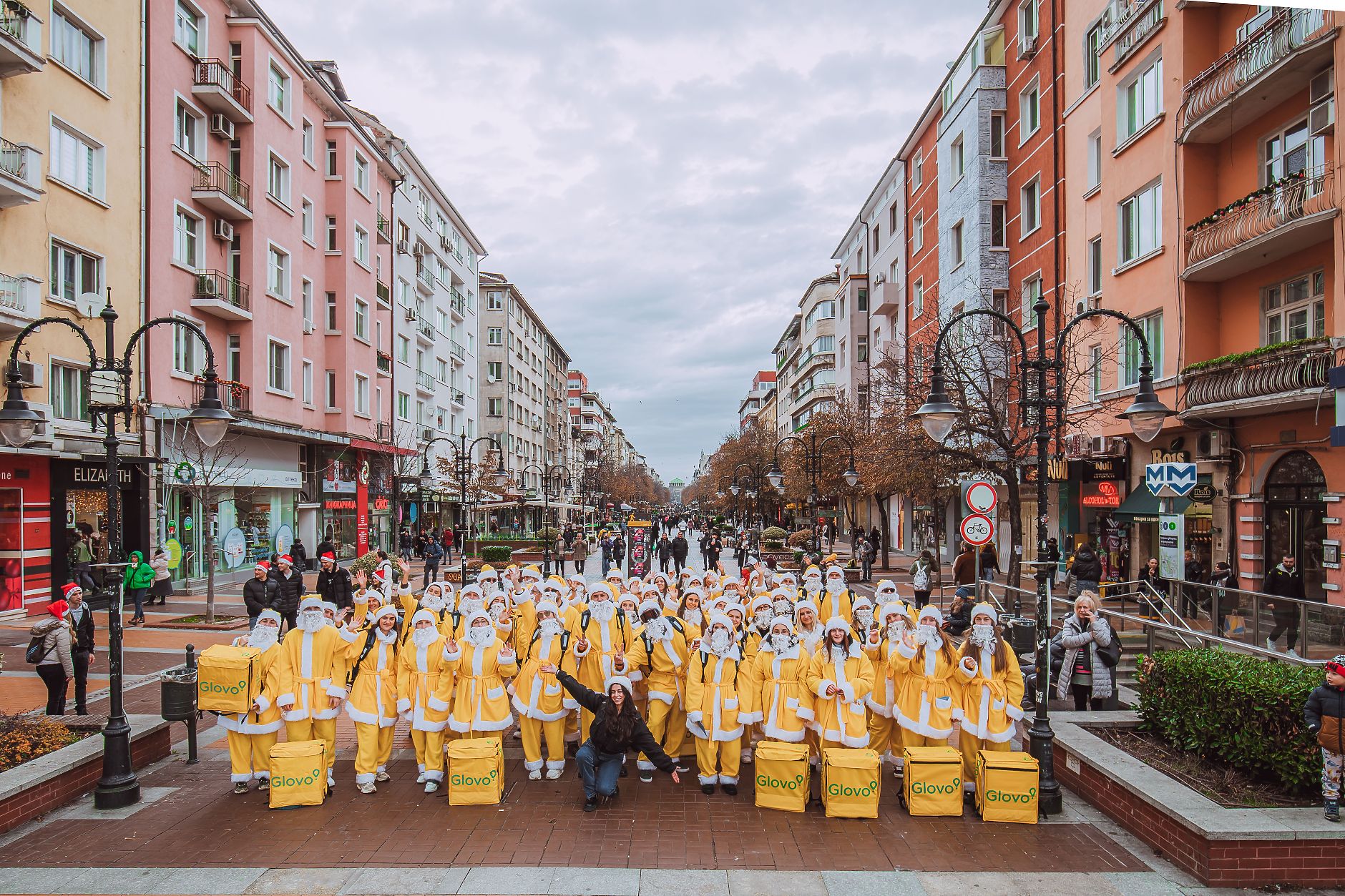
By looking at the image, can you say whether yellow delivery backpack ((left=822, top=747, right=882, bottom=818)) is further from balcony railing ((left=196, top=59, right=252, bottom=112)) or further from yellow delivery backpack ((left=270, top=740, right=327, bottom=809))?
balcony railing ((left=196, top=59, right=252, bottom=112))

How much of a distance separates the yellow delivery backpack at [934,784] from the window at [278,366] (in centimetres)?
2566

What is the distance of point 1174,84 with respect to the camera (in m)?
18.1

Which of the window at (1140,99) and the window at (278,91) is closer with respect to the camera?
the window at (1140,99)

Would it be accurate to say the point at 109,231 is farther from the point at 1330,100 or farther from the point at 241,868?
the point at 1330,100

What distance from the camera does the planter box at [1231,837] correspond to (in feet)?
18.7

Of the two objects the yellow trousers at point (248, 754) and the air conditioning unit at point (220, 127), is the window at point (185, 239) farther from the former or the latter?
the yellow trousers at point (248, 754)

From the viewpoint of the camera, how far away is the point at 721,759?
7.70 metres

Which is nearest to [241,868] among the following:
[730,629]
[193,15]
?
[730,629]

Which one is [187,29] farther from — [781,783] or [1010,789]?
[1010,789]

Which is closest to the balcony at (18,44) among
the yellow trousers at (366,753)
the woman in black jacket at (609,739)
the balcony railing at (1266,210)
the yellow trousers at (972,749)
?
the yellow trousers at (366,753)

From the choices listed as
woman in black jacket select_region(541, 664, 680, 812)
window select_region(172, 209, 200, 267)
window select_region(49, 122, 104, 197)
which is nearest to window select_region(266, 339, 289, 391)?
window select_region(172, 209, 200, 267)

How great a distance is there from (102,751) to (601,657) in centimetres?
504

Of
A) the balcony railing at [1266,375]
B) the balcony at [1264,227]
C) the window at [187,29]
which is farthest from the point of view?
the window at [187,29]

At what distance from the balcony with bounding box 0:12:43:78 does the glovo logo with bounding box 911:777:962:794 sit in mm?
21305
